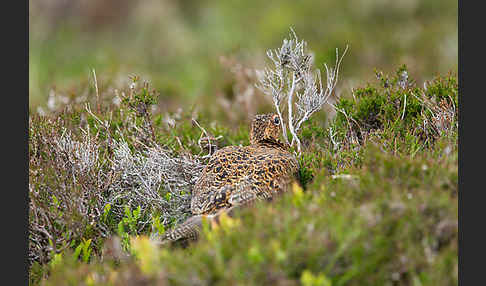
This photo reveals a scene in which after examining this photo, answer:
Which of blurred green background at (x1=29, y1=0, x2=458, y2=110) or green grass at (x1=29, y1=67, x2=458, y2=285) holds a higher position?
blurred green background at (x1=29, y1=0, x2=458, y2=110)

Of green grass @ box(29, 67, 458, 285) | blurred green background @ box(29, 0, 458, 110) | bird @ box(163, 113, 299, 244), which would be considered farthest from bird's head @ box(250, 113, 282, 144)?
blurred green background @ box(29, 0, 458, 110)

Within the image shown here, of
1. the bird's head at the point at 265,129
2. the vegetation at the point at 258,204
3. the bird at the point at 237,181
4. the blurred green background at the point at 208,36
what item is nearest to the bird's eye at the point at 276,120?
the bird's head at the point at 265,129

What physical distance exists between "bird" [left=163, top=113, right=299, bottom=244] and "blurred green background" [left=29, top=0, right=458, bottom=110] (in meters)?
5.98

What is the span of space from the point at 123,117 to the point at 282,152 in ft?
8.33

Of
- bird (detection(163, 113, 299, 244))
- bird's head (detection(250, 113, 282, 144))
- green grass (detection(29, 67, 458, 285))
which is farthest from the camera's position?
bird's head (detection(250, 113, 282, 144))

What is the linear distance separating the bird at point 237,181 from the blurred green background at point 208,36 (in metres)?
5.98

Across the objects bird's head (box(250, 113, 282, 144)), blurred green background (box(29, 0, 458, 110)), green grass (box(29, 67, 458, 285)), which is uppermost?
blurred green background (box(29, 0, 458, 110))

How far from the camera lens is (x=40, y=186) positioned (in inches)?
216

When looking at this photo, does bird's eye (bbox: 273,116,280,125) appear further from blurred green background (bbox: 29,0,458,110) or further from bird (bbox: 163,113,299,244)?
blurred green background (bbox: 29,0,458,110)

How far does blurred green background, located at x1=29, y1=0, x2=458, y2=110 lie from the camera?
13.4m

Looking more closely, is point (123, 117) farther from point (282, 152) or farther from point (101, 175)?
point (282, 152)

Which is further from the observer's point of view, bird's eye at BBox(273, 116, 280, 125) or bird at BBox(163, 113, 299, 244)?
bird's eye at BBox(273, 116, 280, 125)

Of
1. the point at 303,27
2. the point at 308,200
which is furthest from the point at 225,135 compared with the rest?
the point at 303,27

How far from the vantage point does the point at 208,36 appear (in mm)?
18297
